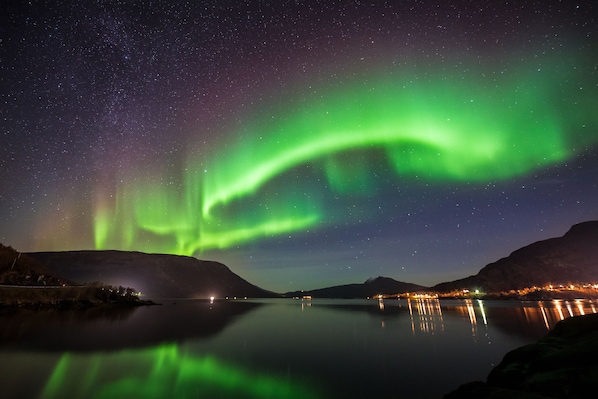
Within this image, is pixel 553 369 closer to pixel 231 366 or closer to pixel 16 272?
pixel 231 366

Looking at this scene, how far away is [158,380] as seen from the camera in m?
14.7

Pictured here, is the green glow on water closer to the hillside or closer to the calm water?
the calm water

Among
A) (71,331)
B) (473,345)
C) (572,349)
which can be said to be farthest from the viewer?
(71,331)

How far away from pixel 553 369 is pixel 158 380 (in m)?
17.2

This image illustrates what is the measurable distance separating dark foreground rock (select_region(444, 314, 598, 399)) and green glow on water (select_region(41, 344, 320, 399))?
740 cm

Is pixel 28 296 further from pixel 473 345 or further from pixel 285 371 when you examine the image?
pixel 473 345


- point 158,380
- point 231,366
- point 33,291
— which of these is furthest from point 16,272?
point 158,380

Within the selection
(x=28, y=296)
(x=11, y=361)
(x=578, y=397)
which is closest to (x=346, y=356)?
(x=578, y=397)

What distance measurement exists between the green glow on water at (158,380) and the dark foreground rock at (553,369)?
24.3ft

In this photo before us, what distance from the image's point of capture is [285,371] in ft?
58.2

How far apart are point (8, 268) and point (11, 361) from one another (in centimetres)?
8057

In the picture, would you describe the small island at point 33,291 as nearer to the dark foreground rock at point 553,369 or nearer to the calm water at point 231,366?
the calm water at point 231,366

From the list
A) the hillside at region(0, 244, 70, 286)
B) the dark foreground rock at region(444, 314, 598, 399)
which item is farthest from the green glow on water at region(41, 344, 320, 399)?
the hillside at region(0, 244, 70, 286)

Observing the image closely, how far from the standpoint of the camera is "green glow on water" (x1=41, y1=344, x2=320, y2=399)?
1281 centimetres
